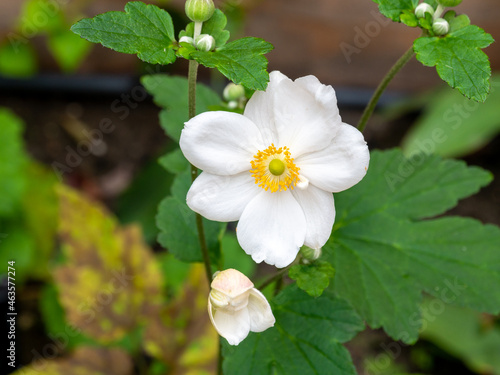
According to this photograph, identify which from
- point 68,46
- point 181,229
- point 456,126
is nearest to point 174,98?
point 181,229

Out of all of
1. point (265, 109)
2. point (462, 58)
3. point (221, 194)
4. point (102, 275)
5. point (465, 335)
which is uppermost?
point (462, 58)

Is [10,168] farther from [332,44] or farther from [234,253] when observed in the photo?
[332,44]

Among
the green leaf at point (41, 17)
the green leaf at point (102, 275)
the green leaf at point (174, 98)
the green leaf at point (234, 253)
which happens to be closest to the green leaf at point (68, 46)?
the green leaf at point (41, 17)

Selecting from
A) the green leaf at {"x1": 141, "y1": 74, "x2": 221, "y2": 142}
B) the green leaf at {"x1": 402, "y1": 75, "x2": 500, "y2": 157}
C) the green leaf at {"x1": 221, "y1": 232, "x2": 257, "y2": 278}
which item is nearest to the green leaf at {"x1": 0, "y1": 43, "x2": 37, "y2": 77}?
the green leaf at {"x1": 221, "y1": 232, "x2": 257, "y2": 278}

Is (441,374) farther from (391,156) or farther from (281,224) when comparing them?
(281,224)

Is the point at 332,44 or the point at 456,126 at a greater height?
the point at 456,126

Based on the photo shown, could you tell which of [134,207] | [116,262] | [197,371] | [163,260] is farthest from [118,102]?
[197,371]

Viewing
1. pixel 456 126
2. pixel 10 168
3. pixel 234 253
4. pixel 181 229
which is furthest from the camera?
pixel 456 126

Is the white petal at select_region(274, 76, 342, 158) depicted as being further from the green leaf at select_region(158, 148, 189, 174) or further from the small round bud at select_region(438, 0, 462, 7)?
the green leaf at select_region(158, 148, 189, 174)
